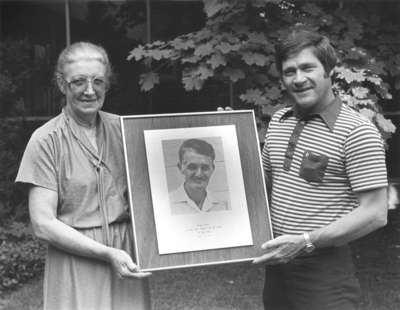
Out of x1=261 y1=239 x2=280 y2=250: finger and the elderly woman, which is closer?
the elderly woman

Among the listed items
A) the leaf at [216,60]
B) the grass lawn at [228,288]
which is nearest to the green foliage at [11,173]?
the grass lawn at [228,288]

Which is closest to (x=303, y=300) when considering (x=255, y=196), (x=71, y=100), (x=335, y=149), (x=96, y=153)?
(x=255, y=196)

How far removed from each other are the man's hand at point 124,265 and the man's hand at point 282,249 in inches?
19.9

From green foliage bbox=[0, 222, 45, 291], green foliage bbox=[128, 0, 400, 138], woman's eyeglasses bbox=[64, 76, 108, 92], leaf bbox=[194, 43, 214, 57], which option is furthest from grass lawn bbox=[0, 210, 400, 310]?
woman's eyeglasses bbox=[64, 76, 108, 92]

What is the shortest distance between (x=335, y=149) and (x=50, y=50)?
21.2 ft

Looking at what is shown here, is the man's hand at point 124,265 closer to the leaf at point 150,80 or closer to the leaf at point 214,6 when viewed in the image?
the leaf at point 214,6

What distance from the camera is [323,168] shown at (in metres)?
2.45

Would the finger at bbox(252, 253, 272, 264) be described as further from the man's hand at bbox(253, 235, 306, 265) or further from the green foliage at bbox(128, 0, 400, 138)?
the green foliage at bbox(128, 0, 400, 138)

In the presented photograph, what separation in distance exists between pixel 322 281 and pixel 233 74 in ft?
10.5

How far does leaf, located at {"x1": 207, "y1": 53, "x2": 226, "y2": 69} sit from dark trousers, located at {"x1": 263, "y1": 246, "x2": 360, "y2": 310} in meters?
3.01

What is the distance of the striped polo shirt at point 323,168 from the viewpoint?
2393 mm

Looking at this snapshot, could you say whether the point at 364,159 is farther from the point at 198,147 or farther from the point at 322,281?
the point at 198,147

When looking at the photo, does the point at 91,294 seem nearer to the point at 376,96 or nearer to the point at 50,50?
the point at 376,96

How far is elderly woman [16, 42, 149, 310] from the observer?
234 centimetres
